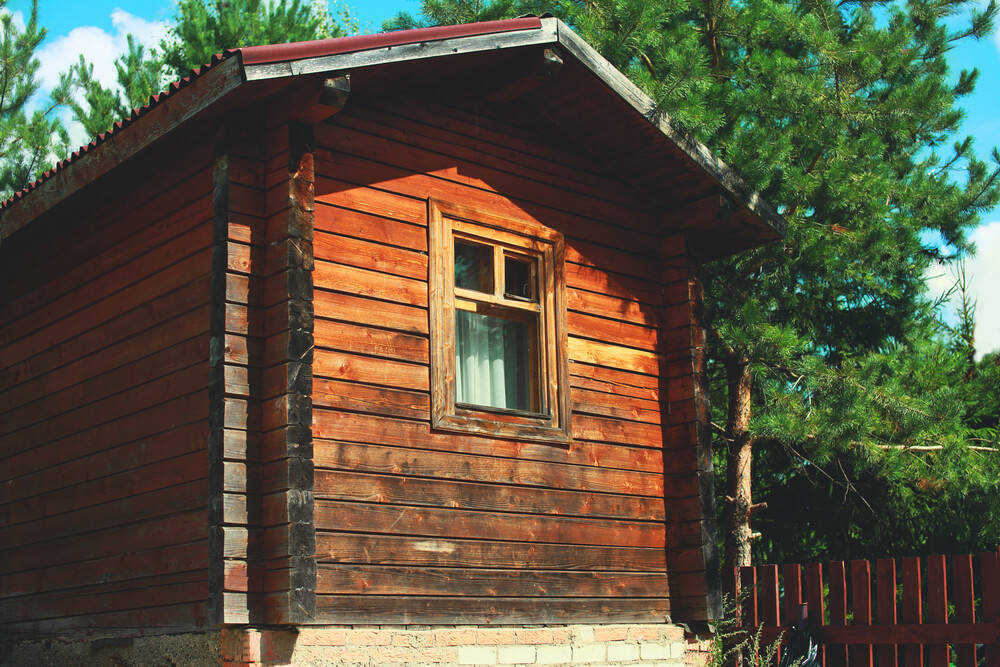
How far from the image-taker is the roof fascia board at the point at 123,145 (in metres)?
7.23

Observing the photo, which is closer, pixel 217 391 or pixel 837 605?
pixel 217 391

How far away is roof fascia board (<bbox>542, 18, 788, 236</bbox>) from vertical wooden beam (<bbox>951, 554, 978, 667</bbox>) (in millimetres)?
3340

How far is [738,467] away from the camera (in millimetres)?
13781

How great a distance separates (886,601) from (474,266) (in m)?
4.38

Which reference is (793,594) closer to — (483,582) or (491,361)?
(483,582)

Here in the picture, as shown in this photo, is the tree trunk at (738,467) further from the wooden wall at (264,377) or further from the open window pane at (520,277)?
the wooden wall at (264,377)

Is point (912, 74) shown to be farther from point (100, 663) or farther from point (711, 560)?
point (100, 663)

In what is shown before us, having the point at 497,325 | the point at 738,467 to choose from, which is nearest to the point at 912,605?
the point at 497,325

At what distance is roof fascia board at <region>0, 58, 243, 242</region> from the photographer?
7227 mm

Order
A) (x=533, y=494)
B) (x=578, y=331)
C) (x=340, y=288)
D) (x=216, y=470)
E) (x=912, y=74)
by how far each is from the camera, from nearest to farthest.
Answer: (x=216, y=470) < (x=340, y=288) < (x=533, y=494) < (x=578, y=331) < (x=912, y=74)

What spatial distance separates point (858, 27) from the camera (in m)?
13.7

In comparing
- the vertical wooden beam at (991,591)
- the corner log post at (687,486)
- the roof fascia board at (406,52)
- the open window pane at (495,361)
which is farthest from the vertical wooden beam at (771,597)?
the roof fascia board at (406,52)

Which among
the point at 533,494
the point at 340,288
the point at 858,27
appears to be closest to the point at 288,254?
the point at 340,288

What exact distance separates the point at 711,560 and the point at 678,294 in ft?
7.59
